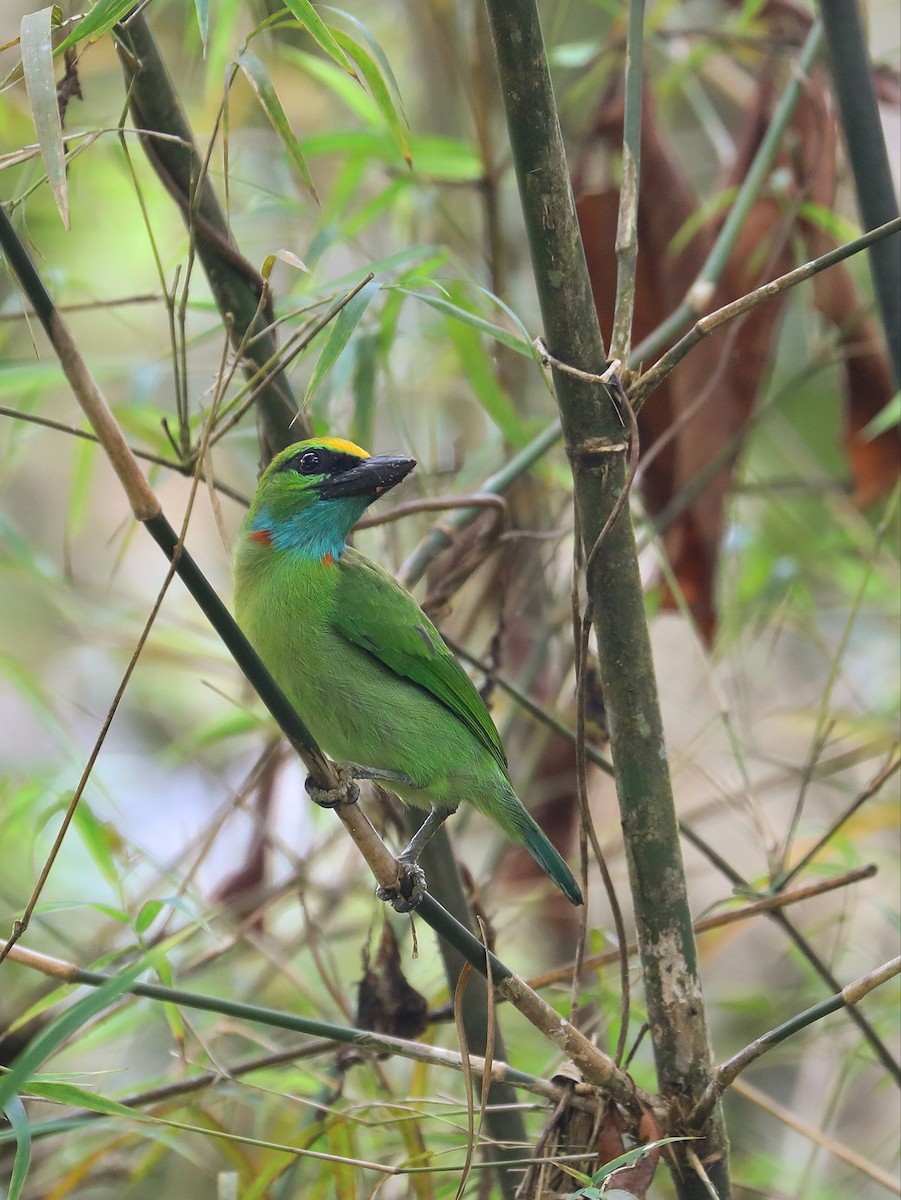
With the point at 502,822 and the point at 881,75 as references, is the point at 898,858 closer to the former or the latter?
the point at 502,822

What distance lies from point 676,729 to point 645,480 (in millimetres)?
2386

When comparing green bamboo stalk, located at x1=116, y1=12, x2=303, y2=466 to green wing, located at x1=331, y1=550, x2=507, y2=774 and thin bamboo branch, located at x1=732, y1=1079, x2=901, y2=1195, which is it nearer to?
green wing, located at x1=331, y1=550, x2=507, y2=774

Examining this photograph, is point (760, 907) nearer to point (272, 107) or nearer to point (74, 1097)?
point (74, 1097)

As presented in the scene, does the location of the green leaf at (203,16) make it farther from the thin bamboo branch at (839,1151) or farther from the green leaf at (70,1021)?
the thin bamboo branch at (839,1151)

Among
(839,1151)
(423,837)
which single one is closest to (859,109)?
(423,837)

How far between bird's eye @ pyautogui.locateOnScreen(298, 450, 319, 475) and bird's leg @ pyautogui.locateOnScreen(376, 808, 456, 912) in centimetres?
77

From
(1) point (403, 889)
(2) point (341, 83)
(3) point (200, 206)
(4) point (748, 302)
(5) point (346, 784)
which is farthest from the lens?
(2) point (341, 83)

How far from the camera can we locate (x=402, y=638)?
8.02ft

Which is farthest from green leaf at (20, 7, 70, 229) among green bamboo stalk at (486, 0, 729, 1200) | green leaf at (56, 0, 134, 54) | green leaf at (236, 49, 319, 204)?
green bamboo stalk at (486, 0, 729, 1200)

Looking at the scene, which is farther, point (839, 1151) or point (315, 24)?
point (839, 1151)

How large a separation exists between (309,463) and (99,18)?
106cm

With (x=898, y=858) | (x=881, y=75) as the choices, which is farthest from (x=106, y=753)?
(x=881, y=75)

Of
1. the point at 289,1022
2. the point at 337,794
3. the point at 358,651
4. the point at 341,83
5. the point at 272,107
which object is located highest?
the point at 341,83

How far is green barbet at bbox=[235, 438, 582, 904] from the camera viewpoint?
2355mm
